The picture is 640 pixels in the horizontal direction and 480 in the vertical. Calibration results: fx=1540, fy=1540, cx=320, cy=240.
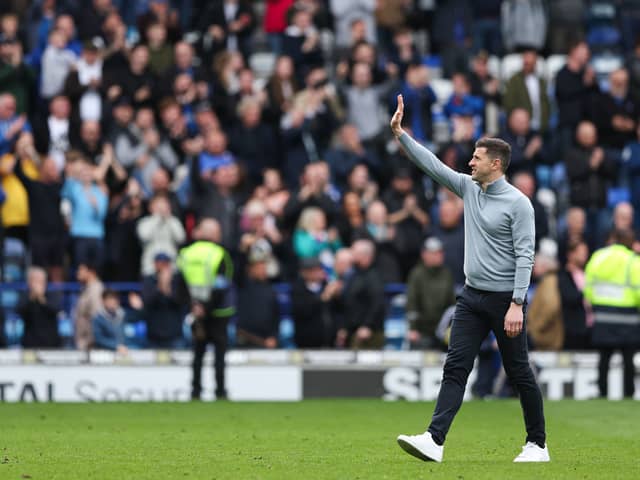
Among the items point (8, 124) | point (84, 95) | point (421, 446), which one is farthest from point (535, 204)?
point (421, 446)

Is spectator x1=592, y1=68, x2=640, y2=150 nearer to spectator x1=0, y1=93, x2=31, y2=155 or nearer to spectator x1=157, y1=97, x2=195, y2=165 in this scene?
spectator x1=157, y1=97, x2=195, y2=165

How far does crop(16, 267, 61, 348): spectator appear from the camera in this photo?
20281 mm

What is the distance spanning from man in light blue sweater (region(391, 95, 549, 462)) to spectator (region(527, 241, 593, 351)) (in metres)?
9.99

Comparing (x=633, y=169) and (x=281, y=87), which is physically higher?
(x=281, y=87)

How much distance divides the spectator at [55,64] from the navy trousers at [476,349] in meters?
13.7

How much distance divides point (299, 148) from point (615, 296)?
20.0 ft

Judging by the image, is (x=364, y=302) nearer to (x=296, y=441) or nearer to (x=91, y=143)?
(x=91, y=143)

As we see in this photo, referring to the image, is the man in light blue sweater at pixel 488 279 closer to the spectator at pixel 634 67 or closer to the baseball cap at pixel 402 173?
the baseball cap at pixel 402 173

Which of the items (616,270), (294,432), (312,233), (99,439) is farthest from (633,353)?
(99,439)

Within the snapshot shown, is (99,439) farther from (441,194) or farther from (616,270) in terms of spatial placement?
(441,194)

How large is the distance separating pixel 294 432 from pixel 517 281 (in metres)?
4.20

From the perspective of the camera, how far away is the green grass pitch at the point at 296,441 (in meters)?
10.1

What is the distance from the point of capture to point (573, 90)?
79.6 ft

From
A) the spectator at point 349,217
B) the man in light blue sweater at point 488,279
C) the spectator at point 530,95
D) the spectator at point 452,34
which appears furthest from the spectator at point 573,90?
the man in light blue sweater at point 488,279
